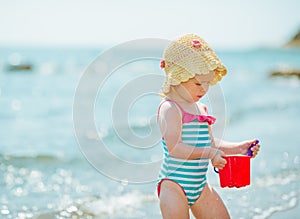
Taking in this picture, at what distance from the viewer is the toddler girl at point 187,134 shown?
3209 mm

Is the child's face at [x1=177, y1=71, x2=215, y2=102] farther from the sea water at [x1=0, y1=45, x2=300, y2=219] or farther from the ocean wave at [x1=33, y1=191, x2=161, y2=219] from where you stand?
the ocean wave at [x1=33, y1=191, x2=161, y2=219]

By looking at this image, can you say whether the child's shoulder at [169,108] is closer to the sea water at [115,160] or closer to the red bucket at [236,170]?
the red bucket at [236,170]

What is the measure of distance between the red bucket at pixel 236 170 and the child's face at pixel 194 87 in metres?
0.48

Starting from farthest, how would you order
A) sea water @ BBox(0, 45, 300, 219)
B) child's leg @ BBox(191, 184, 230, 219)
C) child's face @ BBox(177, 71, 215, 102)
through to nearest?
1. sea water @ BBox(0, 45, 300, 219)
2. child's leg @ BBox(191, 184, 230, 219)
3. child's face @ BBox(177, 71, 215, 102)

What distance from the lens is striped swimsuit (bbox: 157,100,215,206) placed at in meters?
3.28

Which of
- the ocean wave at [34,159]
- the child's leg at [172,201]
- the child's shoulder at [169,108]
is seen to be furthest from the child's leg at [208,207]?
the ocean wave at [34,159]

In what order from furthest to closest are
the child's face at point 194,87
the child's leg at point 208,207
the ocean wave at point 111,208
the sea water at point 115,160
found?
the sea water at point 115,160 < the ocean wave at point 111,208 < the child's leg at point 208,207 < the child's face at point 194,87

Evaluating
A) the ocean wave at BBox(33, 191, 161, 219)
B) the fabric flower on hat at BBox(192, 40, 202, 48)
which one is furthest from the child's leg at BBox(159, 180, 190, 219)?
the ocean wave at BBox(33, 191, 161, 219)

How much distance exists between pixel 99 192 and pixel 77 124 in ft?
14.4

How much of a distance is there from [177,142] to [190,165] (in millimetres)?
206

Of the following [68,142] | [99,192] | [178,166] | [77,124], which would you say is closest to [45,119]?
[77,124]

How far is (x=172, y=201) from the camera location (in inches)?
127

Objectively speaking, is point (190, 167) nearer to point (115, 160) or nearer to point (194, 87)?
point (194, 87)

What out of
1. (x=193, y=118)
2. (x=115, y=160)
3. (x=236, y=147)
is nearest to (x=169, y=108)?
(x=193, y=118)
